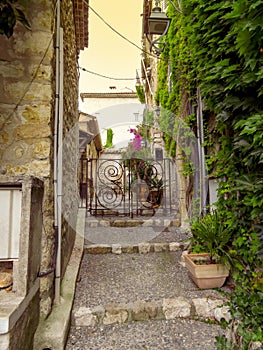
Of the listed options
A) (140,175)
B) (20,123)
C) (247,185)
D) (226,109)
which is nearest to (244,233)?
(247,185)

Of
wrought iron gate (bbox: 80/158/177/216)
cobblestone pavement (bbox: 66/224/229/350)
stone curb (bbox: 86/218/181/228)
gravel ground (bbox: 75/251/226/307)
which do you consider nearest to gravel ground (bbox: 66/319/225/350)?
cobblestone pavement (bbox: 66/224/229/350)

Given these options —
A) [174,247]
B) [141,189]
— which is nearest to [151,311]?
[174,247]

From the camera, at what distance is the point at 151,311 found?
6.15 feet

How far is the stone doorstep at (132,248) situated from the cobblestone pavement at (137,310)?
0.33m

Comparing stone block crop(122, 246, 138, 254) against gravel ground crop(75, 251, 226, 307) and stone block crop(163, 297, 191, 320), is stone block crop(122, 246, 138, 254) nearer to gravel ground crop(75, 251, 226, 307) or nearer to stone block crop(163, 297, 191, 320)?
gravel ground crop(75, 251, 226, 307)

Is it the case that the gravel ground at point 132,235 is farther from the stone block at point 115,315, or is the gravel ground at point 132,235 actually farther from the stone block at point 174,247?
the stone block at point 115,315

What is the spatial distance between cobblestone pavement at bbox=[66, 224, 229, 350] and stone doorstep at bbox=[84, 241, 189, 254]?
0.33 metres

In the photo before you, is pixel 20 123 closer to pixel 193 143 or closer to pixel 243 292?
pixel 243 292

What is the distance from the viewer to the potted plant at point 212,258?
215 cm

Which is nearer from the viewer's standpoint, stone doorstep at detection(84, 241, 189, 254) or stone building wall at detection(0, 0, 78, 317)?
stone building wall at detection(0, 0, 78, 317)

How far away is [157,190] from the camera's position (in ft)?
17.7

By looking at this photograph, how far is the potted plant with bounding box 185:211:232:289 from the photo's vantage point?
215cm

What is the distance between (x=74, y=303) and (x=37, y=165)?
1.17m

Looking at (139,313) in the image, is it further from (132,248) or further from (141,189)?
(141,189)
